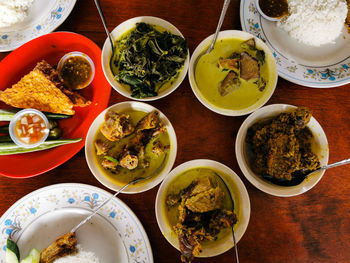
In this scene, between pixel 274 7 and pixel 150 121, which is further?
pixel 274 7

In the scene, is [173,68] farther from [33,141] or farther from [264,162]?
[33,141]

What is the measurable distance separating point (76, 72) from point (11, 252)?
50.6 inches

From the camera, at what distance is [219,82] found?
1691 mm

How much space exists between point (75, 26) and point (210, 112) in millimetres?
1212

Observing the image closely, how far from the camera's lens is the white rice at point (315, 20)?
1.79 meters

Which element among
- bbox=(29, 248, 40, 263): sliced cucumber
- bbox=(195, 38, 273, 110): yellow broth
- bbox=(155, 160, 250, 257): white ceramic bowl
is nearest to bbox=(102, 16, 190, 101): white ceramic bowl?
bbox=(195, 38, 273, 110): yellow broth

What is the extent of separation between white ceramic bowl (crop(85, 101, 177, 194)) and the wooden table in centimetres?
14

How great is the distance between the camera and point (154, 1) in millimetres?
1907

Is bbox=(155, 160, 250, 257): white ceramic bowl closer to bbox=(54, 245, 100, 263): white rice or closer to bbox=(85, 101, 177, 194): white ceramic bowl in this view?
bbox=(85, 101, 177, 194): white ceramic bowl

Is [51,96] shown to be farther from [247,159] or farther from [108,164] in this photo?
[247,159]

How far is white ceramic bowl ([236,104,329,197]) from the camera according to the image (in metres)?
1.53

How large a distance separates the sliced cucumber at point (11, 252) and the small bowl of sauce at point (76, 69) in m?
1.13

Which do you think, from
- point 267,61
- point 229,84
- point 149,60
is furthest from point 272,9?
point 149,60

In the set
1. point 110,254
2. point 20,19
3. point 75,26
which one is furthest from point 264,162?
point 20,19
